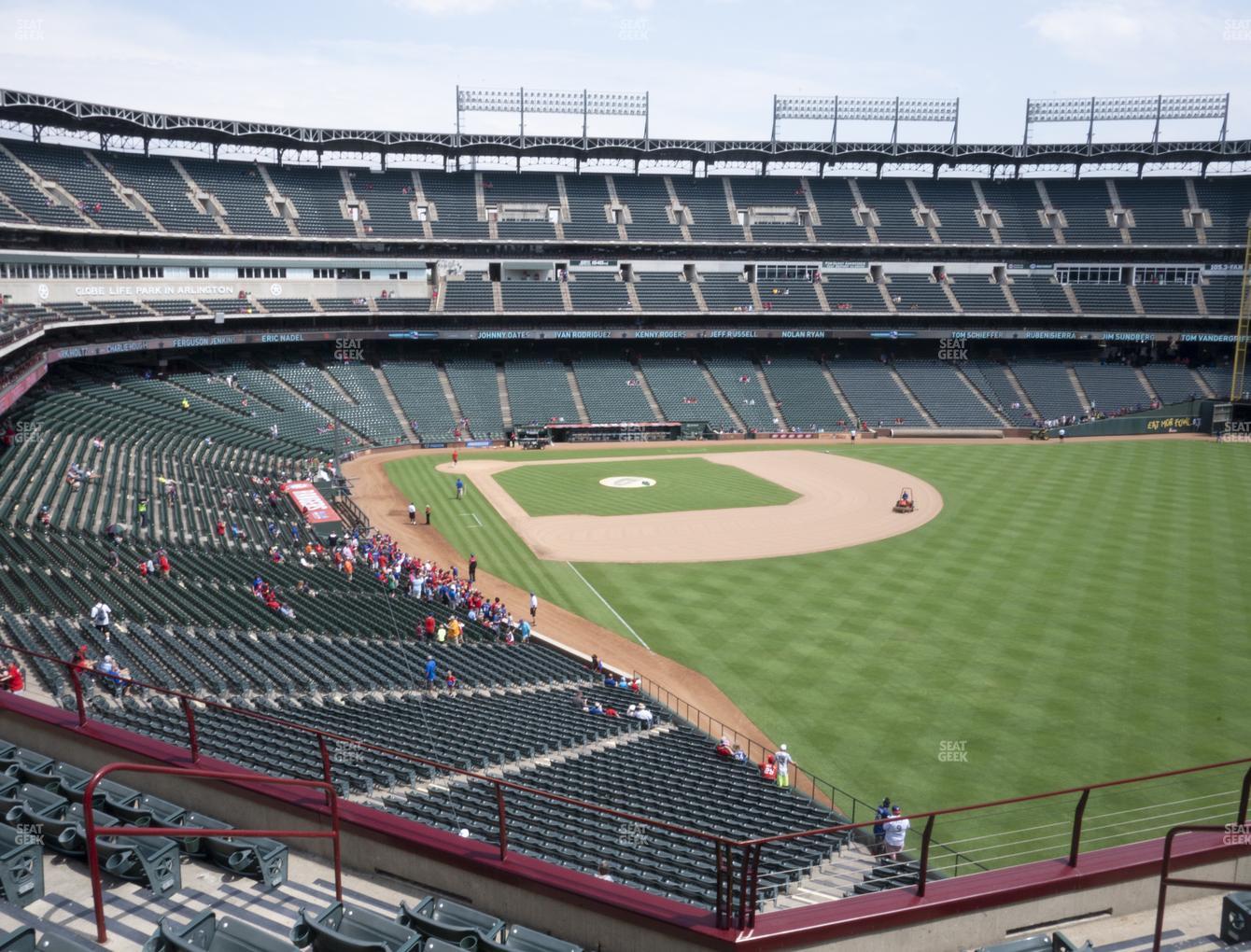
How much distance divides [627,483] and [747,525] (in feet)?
37.9

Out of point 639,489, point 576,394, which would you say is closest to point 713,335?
point 576,394

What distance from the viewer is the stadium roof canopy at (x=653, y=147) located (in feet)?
218

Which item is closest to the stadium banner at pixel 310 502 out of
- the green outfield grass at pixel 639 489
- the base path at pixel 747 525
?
the base path at pixel 747 525

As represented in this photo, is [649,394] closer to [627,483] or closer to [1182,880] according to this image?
[627,483]

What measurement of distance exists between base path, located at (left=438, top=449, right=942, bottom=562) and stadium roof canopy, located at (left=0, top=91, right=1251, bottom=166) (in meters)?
33.2

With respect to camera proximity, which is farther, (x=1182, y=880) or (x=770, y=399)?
(x=770, y=399)

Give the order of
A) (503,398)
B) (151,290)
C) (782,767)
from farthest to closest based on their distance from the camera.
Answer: (503,398), (151,290), (782,767)

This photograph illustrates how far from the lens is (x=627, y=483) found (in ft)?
174

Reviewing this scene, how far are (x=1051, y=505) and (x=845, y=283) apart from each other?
128 feet

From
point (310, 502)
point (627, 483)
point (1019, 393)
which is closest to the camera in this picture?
point (310, 502)

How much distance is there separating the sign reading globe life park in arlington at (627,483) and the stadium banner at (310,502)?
55.7 feet

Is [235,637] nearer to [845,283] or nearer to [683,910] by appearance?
[683,910]

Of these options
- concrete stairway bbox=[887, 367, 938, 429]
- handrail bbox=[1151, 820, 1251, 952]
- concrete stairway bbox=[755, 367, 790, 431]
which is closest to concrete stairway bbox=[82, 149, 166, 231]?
concrete stairway bbox=[755, 367, 790, 431]

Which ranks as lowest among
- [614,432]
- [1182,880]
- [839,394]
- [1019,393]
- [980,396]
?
[1182,880]
